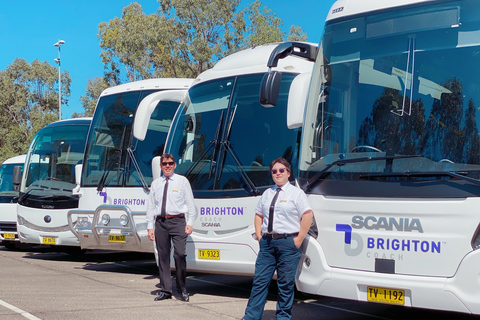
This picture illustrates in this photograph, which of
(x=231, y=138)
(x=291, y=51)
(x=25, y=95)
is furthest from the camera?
(x=25, y=95)

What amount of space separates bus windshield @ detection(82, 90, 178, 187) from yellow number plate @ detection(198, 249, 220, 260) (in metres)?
2.70

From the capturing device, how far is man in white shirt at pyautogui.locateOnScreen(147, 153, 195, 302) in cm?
878

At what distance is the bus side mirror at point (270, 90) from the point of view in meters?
7.27

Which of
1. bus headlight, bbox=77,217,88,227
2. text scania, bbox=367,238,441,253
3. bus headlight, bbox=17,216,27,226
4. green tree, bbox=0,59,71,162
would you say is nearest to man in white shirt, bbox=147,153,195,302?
text scania, bbox=367,238,441,253

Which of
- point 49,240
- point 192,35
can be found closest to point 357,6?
point 49,240

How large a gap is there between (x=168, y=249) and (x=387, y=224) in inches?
144

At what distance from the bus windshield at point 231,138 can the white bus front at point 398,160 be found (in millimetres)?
1728

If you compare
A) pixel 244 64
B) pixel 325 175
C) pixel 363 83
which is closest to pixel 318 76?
pixel 363 83

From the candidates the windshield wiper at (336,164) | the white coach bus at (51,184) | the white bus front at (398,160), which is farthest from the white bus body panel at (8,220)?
the windshield wiper at (336,164)

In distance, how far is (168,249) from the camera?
8922 millimetres

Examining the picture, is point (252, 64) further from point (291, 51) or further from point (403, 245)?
point (403, 245)

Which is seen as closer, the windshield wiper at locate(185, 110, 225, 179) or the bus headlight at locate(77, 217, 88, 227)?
the windshield wiper at locate(185, 110, 225, 179)

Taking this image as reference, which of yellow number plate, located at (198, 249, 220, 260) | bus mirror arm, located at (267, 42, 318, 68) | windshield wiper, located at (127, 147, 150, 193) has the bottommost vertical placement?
yellow number plate, located at (198, 249, 220, 260)

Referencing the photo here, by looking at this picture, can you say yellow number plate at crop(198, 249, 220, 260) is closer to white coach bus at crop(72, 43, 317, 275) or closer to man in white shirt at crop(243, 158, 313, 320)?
white coach bus at crop(72, 43, 317, 275)
